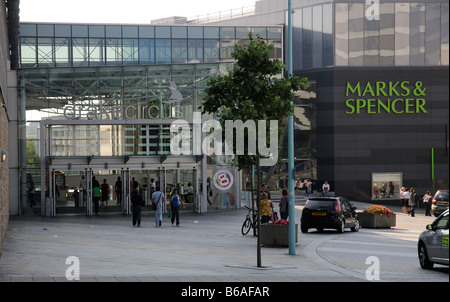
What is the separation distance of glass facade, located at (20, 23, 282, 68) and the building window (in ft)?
53.4

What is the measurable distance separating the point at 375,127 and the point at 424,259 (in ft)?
146

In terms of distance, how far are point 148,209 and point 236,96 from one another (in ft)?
75.1

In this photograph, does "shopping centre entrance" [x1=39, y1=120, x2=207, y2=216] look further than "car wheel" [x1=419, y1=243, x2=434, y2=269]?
Yes

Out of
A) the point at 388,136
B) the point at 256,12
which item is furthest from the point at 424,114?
the point at 256,12

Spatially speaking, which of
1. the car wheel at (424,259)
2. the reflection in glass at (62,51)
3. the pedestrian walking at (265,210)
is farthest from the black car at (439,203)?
the reflection in glass at (62,51)

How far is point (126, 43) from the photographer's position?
231ft

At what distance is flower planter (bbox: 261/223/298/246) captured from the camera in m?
22.4

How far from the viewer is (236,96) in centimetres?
1750

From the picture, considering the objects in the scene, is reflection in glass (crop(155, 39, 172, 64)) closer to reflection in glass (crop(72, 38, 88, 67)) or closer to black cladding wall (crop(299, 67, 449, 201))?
reflection in glass (crop(72, 38, 88, 67))

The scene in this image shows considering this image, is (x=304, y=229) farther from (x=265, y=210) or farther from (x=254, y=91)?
(x=254, y=91)

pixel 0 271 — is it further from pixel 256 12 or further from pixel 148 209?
pixel 256 12

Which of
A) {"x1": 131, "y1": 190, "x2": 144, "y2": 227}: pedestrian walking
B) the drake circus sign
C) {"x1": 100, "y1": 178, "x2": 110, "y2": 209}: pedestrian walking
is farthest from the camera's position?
the drake circus sign

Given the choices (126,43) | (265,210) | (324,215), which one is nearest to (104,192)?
(265,210)

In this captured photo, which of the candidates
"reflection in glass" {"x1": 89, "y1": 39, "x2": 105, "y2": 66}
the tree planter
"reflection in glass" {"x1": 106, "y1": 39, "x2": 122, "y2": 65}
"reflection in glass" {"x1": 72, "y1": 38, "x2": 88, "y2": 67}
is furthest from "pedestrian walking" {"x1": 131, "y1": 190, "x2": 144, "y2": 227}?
"reflection in glass" {"x1": 72, "y1": 38, "x2": 88, "y2": 67}
